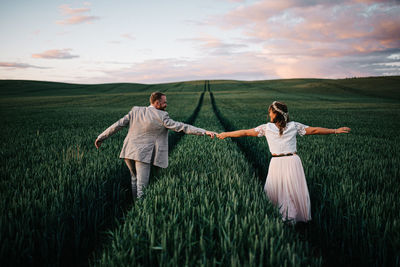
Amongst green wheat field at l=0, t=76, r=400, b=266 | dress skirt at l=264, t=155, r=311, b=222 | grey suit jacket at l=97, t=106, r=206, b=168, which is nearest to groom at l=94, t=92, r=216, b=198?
grey suit jacket at l=97, t=106, r=206, b=168

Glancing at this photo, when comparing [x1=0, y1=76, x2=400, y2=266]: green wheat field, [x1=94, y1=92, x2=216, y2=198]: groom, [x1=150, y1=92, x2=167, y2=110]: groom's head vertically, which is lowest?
[x1=0, y1=76, x2=400, y2=266]: green wheat field

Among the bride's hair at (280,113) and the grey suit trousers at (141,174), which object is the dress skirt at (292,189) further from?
the grey suit trousers at (141,174)

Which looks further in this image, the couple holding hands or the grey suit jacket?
the grey suit jacket

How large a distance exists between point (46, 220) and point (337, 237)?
13.4ft

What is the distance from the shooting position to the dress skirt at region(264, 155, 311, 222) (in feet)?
11.6

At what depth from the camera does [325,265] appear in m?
2.99

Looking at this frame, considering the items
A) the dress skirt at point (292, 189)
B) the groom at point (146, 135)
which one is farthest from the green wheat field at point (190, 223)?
the groom at point (146, 135)

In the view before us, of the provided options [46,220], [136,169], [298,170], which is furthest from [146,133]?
[298,170]

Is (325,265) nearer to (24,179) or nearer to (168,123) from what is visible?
(168,123)

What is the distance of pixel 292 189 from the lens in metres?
3.59

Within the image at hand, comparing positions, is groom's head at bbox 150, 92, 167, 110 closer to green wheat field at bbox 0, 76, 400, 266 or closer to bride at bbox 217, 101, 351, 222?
green wheat field at bbox 0, 76, 400, 266

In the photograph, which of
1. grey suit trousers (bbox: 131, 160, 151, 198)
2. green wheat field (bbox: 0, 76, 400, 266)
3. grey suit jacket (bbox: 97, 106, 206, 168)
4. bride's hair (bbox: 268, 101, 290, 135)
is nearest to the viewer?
green wheat field (bbox: 0, 76, 400, 266)

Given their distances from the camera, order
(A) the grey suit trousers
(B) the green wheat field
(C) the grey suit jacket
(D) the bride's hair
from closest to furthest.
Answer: (B) the green wheat field < (D) the bride's hair < (C) the grey suit jacket < (A) the grey suit trousers

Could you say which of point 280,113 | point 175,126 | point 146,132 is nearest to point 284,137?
point 280,113
